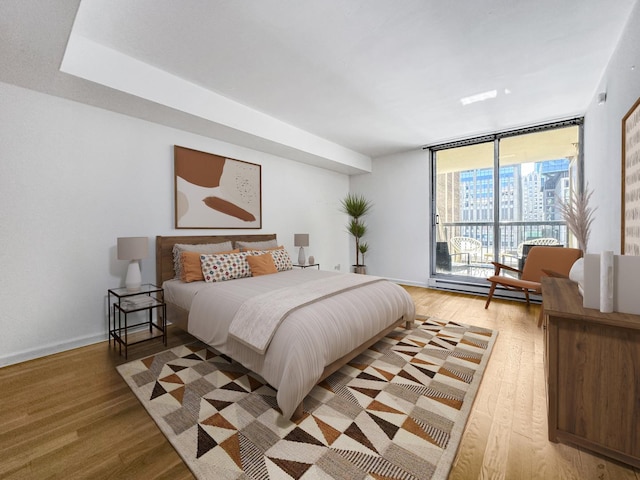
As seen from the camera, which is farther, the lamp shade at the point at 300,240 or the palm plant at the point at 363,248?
the palm plant at the point at 363,248

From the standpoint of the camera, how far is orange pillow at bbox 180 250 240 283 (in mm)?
3037

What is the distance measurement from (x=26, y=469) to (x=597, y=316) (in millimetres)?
2843

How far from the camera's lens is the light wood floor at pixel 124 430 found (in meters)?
1.35

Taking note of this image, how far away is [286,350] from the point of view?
175cm

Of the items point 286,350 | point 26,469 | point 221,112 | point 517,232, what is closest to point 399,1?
point 221,112

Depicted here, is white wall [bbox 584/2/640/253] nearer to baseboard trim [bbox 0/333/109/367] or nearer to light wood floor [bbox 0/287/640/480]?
light wood floor [bbox 0/287/640/480]

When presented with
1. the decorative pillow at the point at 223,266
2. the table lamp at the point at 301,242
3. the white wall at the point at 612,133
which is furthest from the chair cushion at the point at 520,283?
the decorative pillow at the point at 223,266

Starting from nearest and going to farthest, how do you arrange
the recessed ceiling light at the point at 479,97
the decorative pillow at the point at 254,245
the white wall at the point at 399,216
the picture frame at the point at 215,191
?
the recessed ceiling light at the point at 479,97
the picture frame at the point at 215,191
the decorative pillow at the point at 254,245
the white wall at the point at 399,216

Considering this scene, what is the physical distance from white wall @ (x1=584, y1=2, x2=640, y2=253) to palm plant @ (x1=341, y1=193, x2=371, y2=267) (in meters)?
3.39

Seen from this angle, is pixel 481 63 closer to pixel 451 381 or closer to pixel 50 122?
pixel 451 381

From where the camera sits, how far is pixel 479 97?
10.6 feet

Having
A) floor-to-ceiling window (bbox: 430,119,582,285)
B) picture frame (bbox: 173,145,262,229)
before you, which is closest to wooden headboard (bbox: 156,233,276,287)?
picture frame (bbox: 173,145,262,229)

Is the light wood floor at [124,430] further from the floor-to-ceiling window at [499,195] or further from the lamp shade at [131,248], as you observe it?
the floor-to-ceiling window at [499,195]

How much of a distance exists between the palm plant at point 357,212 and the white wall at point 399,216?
13 cm
